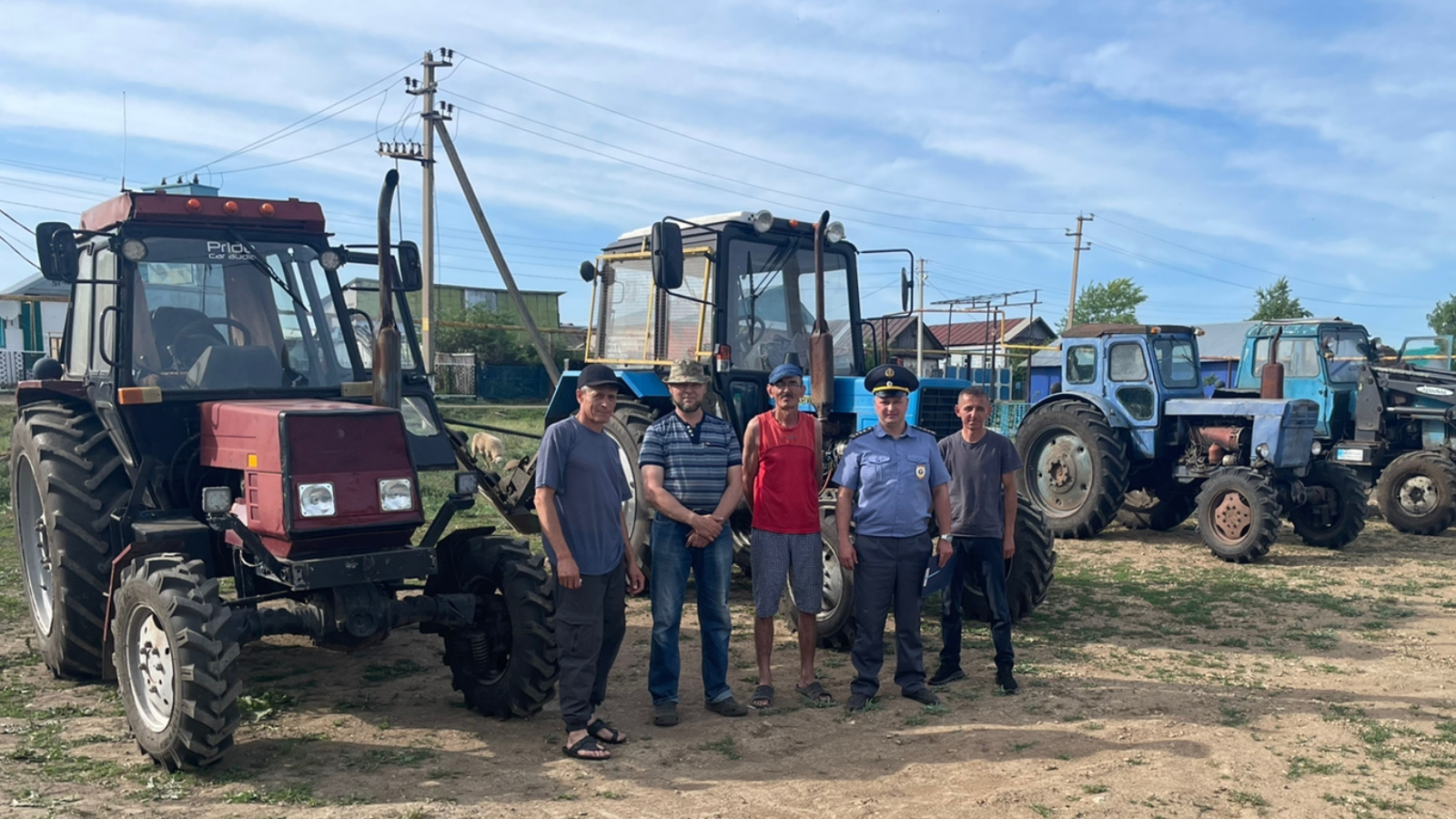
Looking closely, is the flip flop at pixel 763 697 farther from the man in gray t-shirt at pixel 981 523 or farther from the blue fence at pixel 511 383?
the blue fence at pixel 511 383

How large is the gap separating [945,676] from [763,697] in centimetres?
104

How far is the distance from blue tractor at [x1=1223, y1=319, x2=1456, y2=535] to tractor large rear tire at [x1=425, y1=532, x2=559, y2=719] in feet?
33.6

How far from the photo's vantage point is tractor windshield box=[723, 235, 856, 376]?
808 centimetres

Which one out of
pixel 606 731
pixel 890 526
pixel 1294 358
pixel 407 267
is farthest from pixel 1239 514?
pixel 407 267

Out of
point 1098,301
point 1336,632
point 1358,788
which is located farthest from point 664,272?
point 1098,301

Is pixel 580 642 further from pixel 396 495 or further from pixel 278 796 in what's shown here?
pixel 278 796

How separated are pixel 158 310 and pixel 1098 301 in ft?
166

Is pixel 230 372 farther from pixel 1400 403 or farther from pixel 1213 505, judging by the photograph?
pixel 1400 403

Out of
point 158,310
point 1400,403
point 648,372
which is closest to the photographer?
point 158,310

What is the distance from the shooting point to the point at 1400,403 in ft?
44.2

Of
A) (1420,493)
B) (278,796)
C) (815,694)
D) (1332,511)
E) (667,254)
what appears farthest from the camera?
(1420,493)

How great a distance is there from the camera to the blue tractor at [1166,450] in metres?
11.1

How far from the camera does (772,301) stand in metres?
8.24

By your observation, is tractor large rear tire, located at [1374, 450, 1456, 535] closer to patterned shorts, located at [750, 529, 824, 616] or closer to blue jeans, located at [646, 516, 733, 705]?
patterned shorts, located at [750, 529, 824, 616]
